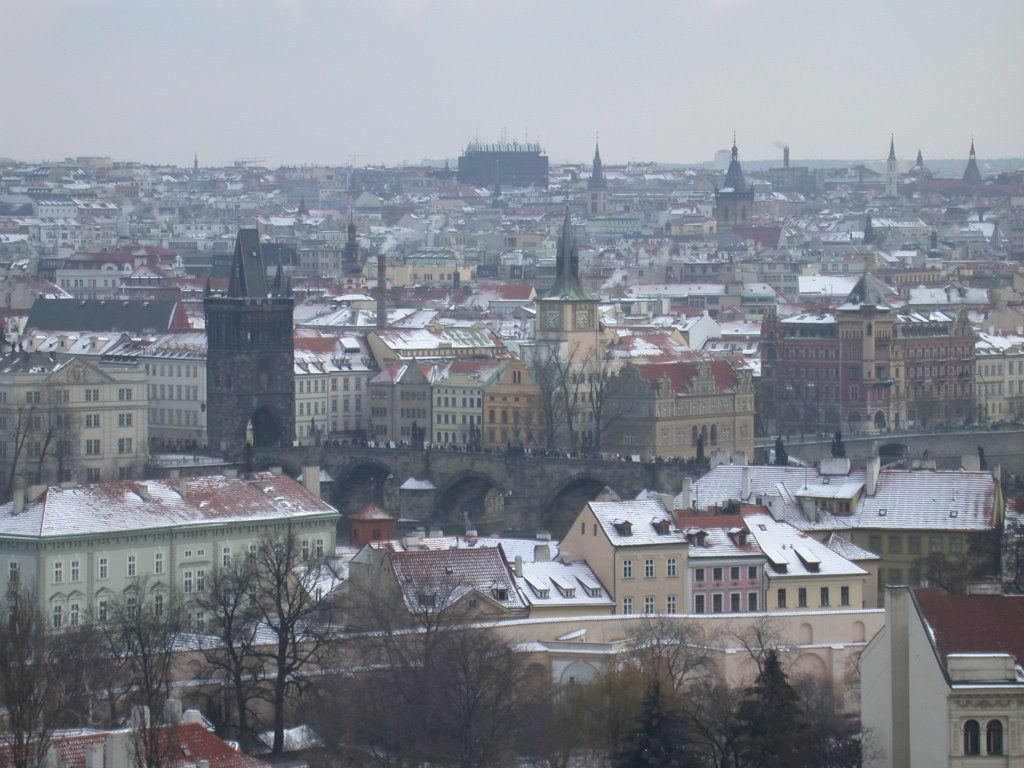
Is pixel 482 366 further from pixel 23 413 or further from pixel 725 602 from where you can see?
pixel 725 602

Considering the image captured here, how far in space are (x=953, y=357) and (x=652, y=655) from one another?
7697cm

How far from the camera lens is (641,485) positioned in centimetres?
10556

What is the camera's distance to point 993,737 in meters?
52.6

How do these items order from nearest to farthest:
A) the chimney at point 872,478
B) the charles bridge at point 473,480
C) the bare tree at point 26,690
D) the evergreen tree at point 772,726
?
the bare tree at point 26,690 < the evergreen tree at point 772,726 < the chimney at point 872,478 < the charles bridge at point 473,480

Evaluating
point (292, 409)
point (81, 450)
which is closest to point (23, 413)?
point (81, 450)

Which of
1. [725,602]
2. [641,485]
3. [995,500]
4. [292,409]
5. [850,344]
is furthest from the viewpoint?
[850,344]

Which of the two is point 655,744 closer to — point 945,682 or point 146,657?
point 945,682

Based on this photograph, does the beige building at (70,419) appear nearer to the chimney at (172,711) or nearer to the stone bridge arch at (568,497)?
the stone bridge arch at (568,497)

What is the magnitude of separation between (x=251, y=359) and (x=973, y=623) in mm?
68708

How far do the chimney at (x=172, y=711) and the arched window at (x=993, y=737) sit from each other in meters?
12.0

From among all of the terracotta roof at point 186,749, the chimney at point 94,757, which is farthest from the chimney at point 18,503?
the chimney at point 94,757

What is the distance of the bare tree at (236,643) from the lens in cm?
6250

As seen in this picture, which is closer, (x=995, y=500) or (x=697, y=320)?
(x=995, y=500)

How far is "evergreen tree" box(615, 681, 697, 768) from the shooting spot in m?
53.1
